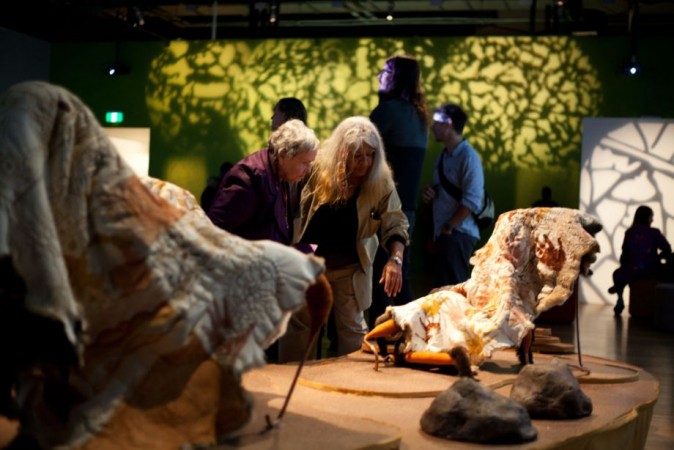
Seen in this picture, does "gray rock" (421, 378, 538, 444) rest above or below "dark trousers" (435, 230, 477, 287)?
below

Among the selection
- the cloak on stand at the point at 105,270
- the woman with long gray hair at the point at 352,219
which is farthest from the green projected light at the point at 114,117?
the cloak on stand at the point at 105,270

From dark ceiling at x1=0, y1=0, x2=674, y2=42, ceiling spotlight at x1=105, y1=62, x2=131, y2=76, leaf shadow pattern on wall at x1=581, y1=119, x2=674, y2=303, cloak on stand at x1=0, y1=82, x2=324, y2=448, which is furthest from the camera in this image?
ceiling spotlight at x1=105, y1=62, x2=131, y2=76

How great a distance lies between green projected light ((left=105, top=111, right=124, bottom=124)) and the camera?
1248 centimetres

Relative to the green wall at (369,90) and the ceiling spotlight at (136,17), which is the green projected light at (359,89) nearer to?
the green wall at (369,90)

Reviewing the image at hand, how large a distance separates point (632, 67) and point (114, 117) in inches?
259

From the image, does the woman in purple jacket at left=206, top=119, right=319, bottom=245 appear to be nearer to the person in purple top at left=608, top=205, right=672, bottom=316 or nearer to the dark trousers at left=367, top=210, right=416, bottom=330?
the dark trousers at left=367, top=210, right=416, bottom=330

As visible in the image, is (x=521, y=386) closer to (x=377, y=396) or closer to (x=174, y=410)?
(x=377, y=396)

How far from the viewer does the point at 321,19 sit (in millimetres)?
13281

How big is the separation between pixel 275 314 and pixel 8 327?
0.71 meters

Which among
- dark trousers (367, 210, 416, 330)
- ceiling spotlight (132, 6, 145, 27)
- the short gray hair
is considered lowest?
dark trousers (367, 210, 416, 330)

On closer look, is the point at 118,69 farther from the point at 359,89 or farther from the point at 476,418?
the point at 476,418

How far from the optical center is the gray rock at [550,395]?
3533mm

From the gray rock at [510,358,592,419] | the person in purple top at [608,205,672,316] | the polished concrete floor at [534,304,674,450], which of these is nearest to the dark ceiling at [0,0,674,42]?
the person in purple top at [608,205,672,316]

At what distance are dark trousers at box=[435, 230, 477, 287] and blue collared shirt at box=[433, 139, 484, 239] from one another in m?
0.06
